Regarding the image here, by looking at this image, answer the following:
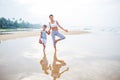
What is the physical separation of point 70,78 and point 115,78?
3.98 feet

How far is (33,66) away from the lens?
263 inches

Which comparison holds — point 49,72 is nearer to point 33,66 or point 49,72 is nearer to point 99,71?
point 33,66

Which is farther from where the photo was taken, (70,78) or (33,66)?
(33,66)

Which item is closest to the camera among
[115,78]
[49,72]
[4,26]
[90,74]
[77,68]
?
[115,78]

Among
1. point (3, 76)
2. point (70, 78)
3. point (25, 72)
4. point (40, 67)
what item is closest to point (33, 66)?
point (40, 67)

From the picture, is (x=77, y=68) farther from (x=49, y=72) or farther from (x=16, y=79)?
(x=16, y=79)

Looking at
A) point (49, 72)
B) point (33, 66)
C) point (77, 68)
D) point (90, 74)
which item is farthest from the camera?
point (33, 66)

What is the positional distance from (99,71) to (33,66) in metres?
2.38

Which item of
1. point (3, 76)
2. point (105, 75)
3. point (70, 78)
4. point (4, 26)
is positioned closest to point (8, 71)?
point (3, 76)

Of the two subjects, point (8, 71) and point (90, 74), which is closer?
point (90, 74)

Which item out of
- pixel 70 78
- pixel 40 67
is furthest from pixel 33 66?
pixel 70 78

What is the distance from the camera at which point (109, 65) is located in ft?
21.4

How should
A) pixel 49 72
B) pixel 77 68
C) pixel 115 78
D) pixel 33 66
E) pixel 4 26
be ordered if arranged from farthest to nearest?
pixel 4 26 → pixel 33 66 → pixel 77 68 → pixel 49 72 → pixel 115 78

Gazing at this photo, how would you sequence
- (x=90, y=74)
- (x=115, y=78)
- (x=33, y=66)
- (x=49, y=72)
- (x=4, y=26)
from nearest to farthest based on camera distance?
(x=115, y=78) < (x=90, y=74) < (x=49, y=72) < (x=33, y=66) < (x=4, y=26)
